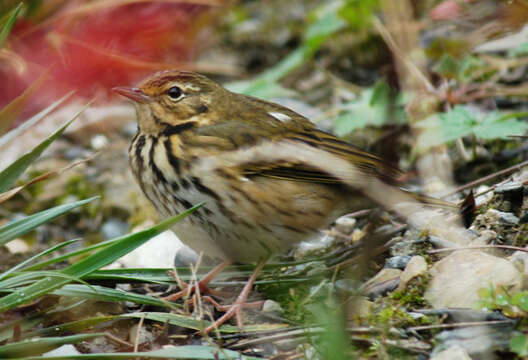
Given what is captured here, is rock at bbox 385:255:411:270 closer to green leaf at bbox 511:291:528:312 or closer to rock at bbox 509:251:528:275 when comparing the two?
rock at bbox 509:251:528:275

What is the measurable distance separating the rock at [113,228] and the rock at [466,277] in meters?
2.42

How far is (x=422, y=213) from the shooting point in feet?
12.4

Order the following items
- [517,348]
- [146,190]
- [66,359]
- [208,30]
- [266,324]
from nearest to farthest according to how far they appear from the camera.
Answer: [517,348] → [66,359] → [266,324] → [146,190] → [208,30]

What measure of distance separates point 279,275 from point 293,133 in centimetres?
74

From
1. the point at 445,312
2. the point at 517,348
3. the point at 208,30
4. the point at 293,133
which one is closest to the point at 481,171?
the point at 293,133

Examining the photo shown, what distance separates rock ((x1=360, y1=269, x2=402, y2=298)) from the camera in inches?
121

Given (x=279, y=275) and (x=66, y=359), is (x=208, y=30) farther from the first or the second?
(x=66, y=359)

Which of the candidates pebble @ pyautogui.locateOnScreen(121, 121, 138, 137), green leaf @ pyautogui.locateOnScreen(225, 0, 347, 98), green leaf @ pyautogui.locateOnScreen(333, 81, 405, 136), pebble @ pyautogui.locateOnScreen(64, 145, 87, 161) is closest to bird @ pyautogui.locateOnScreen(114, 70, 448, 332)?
green leaf @ pyautogui.locateOnScreen(333, 81, 405, 136)

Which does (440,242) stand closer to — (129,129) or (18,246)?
(18,246)

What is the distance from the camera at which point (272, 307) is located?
3391mm

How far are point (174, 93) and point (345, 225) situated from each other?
1.31 m

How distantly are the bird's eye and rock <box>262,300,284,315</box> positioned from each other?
1.15m

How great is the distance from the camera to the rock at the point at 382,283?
308 cm

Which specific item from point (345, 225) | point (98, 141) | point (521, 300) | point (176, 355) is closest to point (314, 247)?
point (345, 225)
